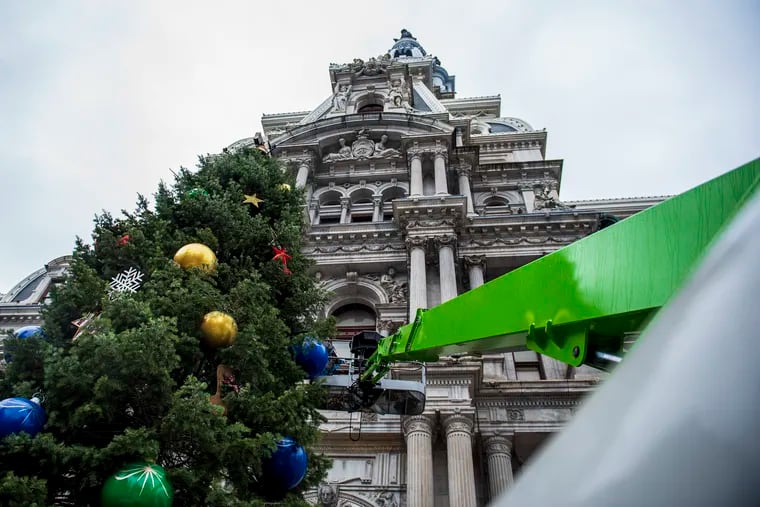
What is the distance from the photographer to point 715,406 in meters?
0.69

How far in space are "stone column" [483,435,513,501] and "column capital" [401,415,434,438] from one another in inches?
64.1

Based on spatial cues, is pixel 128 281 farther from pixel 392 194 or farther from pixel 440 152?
pixel 440 152

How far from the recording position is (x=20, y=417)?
462 centimetres

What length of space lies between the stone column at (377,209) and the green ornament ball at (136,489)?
1542cm

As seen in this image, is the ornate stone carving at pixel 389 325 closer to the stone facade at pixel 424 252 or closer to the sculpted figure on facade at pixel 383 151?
the stone facade at pixel 424 252

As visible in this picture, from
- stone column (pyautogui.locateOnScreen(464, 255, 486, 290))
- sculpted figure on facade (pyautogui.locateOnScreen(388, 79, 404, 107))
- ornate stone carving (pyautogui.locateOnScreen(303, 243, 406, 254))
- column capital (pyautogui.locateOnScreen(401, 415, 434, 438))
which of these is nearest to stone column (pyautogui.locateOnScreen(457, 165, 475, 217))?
stone column (pyautogui.locateOnScreen(464, 255, 486, 290))

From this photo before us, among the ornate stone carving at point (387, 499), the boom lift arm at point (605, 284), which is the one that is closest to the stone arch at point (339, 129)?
the ornate stone carving at point (387, 499)

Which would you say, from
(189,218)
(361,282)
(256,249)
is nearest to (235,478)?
(256,249)

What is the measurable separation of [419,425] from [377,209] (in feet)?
36.2

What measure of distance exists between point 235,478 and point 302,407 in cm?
133

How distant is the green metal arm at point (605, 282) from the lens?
90.6 inches

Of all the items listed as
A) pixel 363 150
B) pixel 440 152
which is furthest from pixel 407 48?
pixel 440 152

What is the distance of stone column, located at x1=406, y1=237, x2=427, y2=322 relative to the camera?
13750 mm

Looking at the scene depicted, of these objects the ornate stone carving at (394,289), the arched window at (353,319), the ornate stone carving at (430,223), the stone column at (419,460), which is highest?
the ornate stone carving at (430,223)
